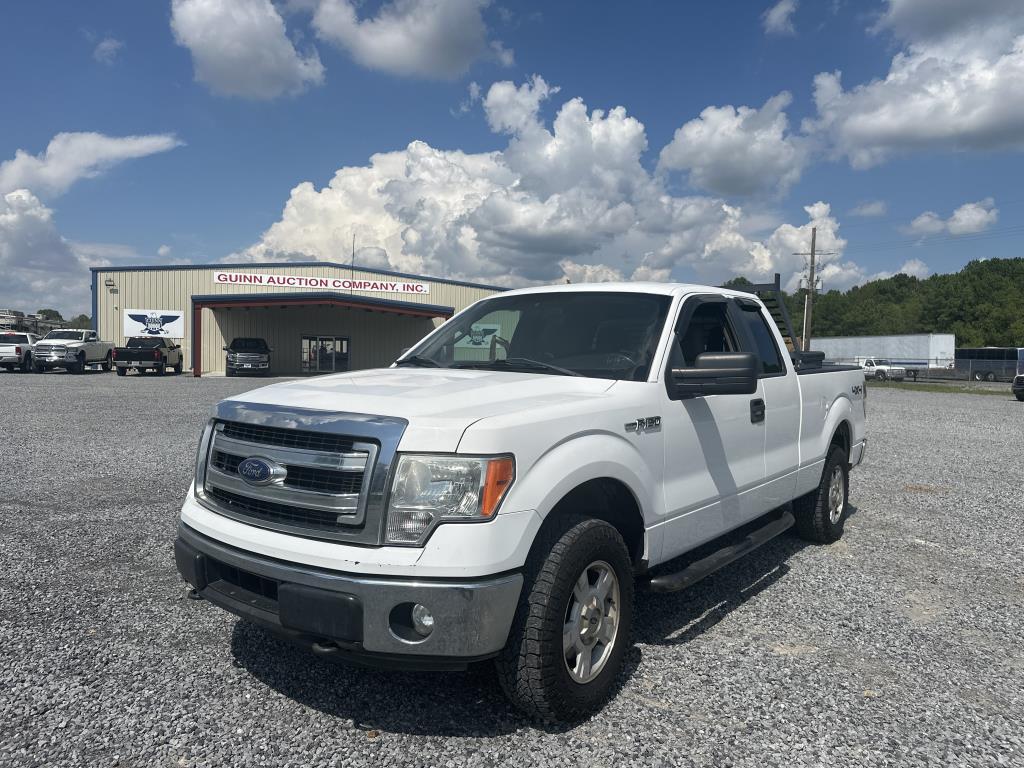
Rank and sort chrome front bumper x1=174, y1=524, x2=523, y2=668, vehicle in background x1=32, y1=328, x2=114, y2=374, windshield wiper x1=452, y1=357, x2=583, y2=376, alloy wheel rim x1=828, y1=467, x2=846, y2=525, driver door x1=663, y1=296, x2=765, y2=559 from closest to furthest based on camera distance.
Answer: chrome front bumper x1=174, y1=524, x2=523, y2=668 < driver door x1=663, y1=296, x2=765, y2=559 < windshield wiper x1=452, y1=357, x2=583, y2=376 < alloy wheel rim x1=828, y1=467, x2=846, y2=525 < vehicle in background x1=32, y1=328, x2=114, y2=374

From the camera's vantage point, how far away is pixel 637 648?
3.70 meters

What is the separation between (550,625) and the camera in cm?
271

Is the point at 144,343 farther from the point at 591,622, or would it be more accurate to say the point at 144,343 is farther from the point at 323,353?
the point at 591,622

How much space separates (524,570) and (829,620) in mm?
2338

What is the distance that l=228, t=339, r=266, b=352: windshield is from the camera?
110 feet

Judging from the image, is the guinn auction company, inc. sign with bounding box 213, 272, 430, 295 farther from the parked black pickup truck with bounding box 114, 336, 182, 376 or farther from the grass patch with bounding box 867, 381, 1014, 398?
the grass patch with bounding box 867, 381, 1014, 398

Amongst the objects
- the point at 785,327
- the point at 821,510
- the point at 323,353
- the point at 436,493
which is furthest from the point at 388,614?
the point at 323,353

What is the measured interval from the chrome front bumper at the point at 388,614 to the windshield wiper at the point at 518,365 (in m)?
1.33

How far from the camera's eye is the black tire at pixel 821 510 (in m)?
5.51

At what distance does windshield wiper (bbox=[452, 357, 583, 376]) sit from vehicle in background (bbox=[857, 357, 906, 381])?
51.1m

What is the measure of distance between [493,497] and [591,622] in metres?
0.84

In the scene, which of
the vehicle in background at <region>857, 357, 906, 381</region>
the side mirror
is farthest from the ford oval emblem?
the vehicle in background at <region>857, 357, 906, 381</region>

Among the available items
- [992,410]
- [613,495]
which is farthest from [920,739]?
[992,410]

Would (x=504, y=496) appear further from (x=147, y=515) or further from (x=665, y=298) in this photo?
(x=147, y=515)
